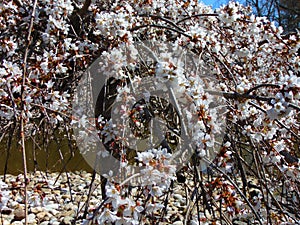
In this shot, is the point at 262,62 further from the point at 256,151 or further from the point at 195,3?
the point at 256,151

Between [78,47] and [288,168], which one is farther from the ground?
[78,47]

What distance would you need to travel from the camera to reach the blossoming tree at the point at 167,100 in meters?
1.11

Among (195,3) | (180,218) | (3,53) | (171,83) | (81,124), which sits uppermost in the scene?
(195,3)

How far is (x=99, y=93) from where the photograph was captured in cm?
205

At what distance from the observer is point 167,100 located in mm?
1715

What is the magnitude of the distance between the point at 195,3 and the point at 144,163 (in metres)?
1.65

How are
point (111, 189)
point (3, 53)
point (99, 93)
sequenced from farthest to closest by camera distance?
point (99, 93) → point (3, 53) → point (111, 189)

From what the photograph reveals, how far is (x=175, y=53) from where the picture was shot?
67.6 inches

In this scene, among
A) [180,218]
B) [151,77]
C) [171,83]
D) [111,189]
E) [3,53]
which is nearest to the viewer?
[111,189]

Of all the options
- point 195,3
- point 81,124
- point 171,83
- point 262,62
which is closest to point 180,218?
point 262,62

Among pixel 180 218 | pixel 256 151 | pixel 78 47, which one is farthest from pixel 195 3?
pixel 180 218

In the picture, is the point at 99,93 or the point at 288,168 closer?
the point at 288,168

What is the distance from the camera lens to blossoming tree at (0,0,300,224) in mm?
1106

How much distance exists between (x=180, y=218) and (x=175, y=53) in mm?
1656
